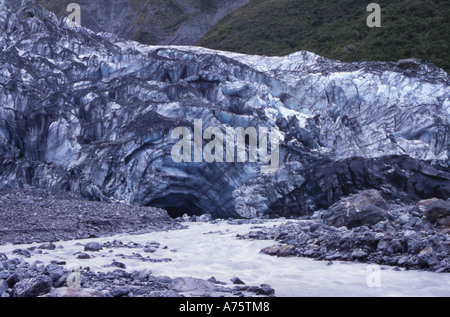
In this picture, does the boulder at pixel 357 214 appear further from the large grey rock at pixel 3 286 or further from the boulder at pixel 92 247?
the large grey rock at pixel 3 286

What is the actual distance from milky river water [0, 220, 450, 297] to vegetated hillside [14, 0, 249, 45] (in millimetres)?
49344

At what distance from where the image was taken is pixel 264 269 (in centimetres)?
705

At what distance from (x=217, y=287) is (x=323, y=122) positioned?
1884cm

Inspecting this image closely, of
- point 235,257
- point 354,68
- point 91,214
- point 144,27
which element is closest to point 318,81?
point 354,68

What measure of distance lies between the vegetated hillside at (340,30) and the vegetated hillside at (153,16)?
6.19 metres

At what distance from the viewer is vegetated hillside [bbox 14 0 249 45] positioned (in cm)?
5806

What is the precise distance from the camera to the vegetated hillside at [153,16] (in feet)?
190

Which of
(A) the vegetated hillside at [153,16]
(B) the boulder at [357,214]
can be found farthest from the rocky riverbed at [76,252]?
(A) the vegetated hillside at [153,16]

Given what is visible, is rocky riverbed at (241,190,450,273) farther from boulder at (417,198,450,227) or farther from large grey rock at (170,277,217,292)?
large grey rock at (170,277,217,292)

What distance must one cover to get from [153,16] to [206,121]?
156 feet

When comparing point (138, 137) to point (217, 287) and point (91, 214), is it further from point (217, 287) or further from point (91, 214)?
point (217, 287)

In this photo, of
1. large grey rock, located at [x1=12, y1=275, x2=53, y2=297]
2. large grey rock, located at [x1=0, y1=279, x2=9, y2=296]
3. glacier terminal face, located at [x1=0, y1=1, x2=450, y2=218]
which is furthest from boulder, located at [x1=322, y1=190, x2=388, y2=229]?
large grey rock, located at [x1=0, y1=279, x2=9, y2=296]
